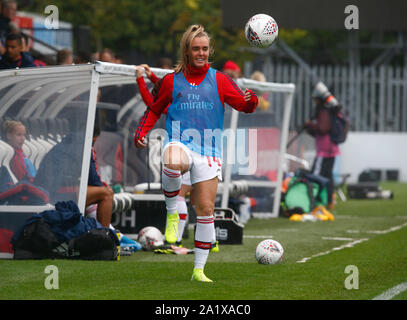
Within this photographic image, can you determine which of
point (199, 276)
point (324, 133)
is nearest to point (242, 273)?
point (199, 276)

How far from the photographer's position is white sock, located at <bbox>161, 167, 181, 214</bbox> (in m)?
8.43

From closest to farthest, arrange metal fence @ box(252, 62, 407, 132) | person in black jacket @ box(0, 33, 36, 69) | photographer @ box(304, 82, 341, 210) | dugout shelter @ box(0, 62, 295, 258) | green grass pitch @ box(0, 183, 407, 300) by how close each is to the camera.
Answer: green grass pitch @ box(0, 183, 407, 300), dugout shelter @ box(0, 62, 295, 258), person in black jacket @ box(0, 33, 36, 69), photographer @ box(304, 82, 341, 210), metal fence @ box(252, 62, 407, 132)

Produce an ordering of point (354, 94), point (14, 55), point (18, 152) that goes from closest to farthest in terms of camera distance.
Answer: point (18, 152)
point (14, 55)
point (354, 94)

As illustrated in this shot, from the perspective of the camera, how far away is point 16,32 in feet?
42.8

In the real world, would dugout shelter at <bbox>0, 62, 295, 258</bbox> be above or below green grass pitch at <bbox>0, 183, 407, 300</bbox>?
above

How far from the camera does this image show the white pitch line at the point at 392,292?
24.6ft

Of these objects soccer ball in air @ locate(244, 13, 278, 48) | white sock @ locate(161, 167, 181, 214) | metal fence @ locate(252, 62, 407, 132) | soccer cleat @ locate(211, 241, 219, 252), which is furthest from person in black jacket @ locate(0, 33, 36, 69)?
metal fence @ locate(252, 62, 407, 132)

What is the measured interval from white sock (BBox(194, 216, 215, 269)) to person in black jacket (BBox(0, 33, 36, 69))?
5151 millimetres

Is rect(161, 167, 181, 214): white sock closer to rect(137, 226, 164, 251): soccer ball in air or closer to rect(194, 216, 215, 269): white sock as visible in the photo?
rect(194, 216, 215, 269): white sock

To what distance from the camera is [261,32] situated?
865cm

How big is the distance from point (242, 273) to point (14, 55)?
523 cm

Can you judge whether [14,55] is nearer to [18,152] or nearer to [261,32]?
[18,152]

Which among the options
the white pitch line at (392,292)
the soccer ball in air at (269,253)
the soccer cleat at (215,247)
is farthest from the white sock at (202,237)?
the soccer cleat at (215,247)
